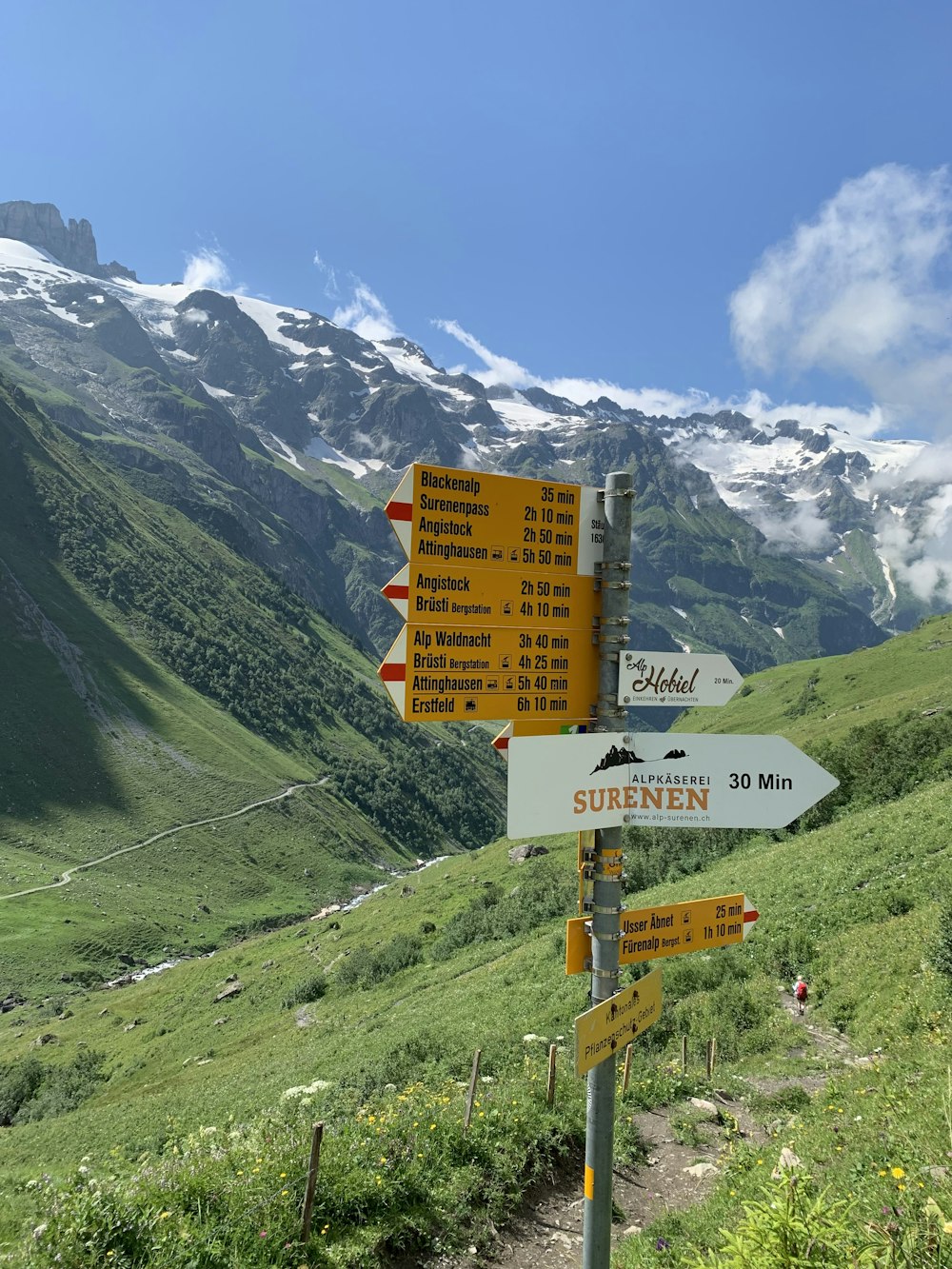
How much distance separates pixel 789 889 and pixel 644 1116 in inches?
453

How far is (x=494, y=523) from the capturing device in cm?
546

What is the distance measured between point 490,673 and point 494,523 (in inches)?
46.4

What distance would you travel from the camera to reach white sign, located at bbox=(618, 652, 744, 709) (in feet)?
17.7

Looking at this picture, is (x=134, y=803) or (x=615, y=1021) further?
(x=134, y=803)

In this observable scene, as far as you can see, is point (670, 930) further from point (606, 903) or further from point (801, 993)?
point (801, 993)

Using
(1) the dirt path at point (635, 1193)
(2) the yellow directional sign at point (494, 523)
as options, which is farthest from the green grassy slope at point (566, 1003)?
(2) the yellow directional sign at point (494, 523)

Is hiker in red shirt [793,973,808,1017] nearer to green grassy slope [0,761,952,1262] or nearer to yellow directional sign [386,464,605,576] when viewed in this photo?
green grassy slope [0,761,952,1262]

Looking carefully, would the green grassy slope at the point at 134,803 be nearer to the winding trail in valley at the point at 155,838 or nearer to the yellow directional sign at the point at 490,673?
the winding trail in valley at the point at 155,838

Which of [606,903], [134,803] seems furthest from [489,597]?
[134,803]

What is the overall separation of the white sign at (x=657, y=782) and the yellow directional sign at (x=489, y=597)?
3.19 feet

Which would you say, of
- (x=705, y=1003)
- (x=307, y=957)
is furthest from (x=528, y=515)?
(x=307, y=957)

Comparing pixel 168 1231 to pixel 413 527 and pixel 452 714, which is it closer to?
pixel 452 714

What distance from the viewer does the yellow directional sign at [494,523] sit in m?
5.32

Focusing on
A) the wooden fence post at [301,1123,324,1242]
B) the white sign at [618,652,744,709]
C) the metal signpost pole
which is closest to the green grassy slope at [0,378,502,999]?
the wooden fence post at [301,1123,324,1242]
